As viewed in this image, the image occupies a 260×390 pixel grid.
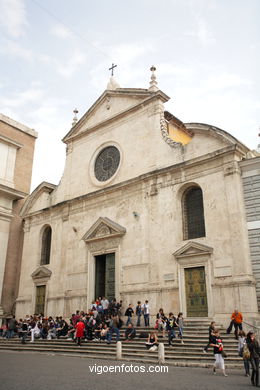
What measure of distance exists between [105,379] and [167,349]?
463 centimetres

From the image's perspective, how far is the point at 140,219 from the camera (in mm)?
18578

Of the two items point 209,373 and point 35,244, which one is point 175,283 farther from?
point 35,244

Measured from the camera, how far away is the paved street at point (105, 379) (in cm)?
744

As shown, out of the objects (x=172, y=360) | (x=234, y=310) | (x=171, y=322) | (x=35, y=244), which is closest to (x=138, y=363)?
(x=172, y=360)

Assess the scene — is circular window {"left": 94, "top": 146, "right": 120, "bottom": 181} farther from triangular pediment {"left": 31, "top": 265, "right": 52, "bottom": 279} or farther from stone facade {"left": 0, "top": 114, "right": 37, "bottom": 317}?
stone facade {"left": 0, "top": 114, "right": 37, "bottom": 317}

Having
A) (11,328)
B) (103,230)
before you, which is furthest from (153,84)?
(11,328)

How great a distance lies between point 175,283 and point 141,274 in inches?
76.4

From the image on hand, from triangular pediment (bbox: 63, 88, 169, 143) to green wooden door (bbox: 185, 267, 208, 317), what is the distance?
9452mm

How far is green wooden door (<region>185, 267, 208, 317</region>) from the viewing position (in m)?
15.3

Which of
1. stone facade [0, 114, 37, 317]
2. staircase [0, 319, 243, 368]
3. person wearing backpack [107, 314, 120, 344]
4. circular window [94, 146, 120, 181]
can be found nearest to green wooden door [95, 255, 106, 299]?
staircase [0, 319, 243, 368]

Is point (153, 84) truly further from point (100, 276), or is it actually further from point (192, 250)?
point (100, 276)

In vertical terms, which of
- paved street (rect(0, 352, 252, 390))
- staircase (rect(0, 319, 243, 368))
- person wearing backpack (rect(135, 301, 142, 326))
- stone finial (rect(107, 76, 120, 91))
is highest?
stone finial (rect(107, 76, 120, 91))

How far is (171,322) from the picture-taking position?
12992mm

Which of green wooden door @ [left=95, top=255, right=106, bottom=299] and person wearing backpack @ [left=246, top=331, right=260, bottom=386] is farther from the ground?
green wooden door @ [left=95, top=255, right=106, bottom=299]
